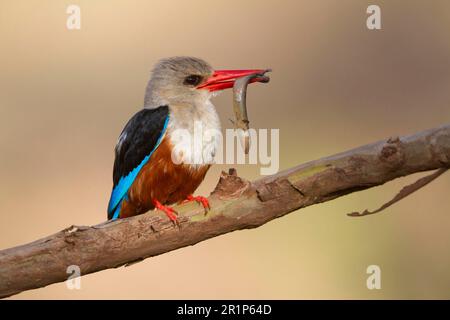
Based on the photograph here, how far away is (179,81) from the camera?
158 inches

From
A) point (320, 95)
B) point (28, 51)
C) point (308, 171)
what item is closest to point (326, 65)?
point (320, 95)

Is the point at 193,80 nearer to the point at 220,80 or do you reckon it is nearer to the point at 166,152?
the point at 220,80

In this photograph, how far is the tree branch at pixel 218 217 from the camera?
282 centimetres

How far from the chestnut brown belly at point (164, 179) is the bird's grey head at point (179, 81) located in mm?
402

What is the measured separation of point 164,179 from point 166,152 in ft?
0.41

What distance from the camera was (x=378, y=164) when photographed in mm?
2805

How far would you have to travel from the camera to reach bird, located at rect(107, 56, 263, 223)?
362 cm

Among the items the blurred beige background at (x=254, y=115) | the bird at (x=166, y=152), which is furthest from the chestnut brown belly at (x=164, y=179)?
the blurred beige background at (x=254, y=115)

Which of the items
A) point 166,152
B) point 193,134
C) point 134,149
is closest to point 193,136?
point 193,134

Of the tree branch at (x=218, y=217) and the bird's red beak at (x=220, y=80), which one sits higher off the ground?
the bird's red beak at (x=220, y=80)

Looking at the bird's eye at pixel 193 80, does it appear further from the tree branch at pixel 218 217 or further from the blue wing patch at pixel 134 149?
the tree branch at pixel 218 217

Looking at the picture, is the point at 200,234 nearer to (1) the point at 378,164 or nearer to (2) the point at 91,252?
(2) the point at 91,252

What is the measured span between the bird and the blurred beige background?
122cm

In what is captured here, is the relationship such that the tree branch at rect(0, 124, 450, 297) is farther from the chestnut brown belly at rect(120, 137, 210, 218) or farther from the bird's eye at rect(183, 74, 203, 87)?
the bird's eye at rect(183, 74, 203, 87)
